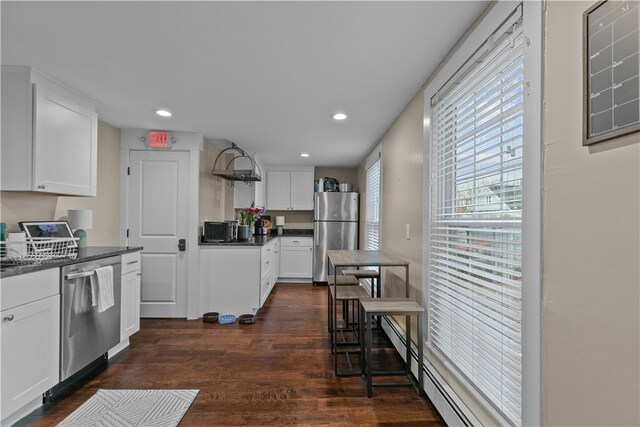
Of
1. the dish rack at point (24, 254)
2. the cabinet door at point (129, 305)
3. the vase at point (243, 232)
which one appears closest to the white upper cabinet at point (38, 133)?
the dish rack at point (24, 254)

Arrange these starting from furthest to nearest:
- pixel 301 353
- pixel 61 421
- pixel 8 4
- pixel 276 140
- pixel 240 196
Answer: pixel 240 196
pixel 276 140
pixel 301 353
pixel 61 421
pixel 8 4

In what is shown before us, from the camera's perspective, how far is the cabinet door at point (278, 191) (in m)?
5.85

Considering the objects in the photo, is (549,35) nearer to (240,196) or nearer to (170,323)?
(170,323)

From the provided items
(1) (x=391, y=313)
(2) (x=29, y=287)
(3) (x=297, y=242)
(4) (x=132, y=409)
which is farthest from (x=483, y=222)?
(3) (x=297, y=242)

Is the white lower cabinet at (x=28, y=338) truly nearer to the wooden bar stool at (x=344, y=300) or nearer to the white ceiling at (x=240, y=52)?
the white ceiling at (x=240, y=52)

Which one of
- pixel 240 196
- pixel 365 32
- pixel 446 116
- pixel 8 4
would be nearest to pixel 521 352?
pixel 446 116

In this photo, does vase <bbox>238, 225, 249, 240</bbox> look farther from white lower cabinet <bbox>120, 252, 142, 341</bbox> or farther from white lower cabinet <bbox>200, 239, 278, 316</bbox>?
white lower cabinet <bbox>120, 252, 142, 341</bbox>

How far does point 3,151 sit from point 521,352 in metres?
3.34

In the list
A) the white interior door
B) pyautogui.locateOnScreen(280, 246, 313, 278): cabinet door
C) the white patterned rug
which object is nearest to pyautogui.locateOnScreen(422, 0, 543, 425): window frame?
the white patterned rug

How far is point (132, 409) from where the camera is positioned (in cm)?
193

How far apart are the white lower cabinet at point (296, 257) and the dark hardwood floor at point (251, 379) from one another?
7.17 ft

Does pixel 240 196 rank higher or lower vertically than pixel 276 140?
lower

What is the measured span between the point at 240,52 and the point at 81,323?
2.21m

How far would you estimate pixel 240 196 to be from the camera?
5160 mm
